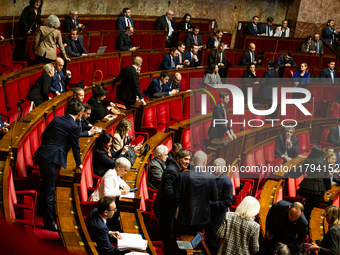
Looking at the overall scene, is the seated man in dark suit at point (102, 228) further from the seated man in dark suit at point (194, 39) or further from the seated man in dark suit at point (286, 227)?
the seated man in dark suit at point (194, 39)

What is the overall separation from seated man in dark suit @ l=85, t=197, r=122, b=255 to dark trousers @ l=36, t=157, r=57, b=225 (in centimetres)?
27

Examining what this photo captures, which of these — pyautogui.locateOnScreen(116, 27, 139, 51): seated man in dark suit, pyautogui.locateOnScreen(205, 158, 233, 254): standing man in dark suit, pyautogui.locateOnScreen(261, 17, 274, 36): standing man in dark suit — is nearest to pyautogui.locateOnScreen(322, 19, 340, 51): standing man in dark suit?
pyautogui.locateOnScreen(261, 17, 274, 36): standing man in dark suit

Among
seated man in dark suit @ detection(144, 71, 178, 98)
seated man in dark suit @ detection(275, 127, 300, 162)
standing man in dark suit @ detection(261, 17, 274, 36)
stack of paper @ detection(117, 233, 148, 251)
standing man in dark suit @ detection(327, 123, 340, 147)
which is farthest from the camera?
standing man in dark suit @ detection(261, 17, 274, 36)

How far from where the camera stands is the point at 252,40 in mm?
5496

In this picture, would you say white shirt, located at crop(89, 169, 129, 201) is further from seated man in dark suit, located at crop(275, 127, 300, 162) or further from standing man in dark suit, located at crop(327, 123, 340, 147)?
standing man in dark suit, located at crop(327, 123, 340, 147)

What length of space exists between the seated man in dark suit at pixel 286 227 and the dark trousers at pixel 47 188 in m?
1.00

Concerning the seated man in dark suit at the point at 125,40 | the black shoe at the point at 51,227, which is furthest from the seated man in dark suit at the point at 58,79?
the seated man in dark suit at the point at 125,40

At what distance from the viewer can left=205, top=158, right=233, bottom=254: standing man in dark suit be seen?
1653 mm

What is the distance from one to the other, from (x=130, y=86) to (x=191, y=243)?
1738mm

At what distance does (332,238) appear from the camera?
5.82ft

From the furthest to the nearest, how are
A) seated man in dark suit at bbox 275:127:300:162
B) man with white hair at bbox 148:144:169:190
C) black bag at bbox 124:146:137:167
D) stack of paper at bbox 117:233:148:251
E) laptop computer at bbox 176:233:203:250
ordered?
seated man in dark suit at bbox 275:127:300:162 < black bag at bbox 124:146:137:167 < man with white hair at bbox 148:144:169:190 < laptop computer at bbox 176:233:203:250 < stack of paper at bbox 117:233:148:251

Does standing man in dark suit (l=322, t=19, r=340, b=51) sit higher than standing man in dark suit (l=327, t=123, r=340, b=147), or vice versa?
standing man in dark suit (l=322, t=19, r=340, b=51)

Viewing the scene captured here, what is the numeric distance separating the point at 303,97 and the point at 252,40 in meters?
1.47

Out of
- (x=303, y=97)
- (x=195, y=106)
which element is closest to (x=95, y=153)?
(x=195, y=106)
